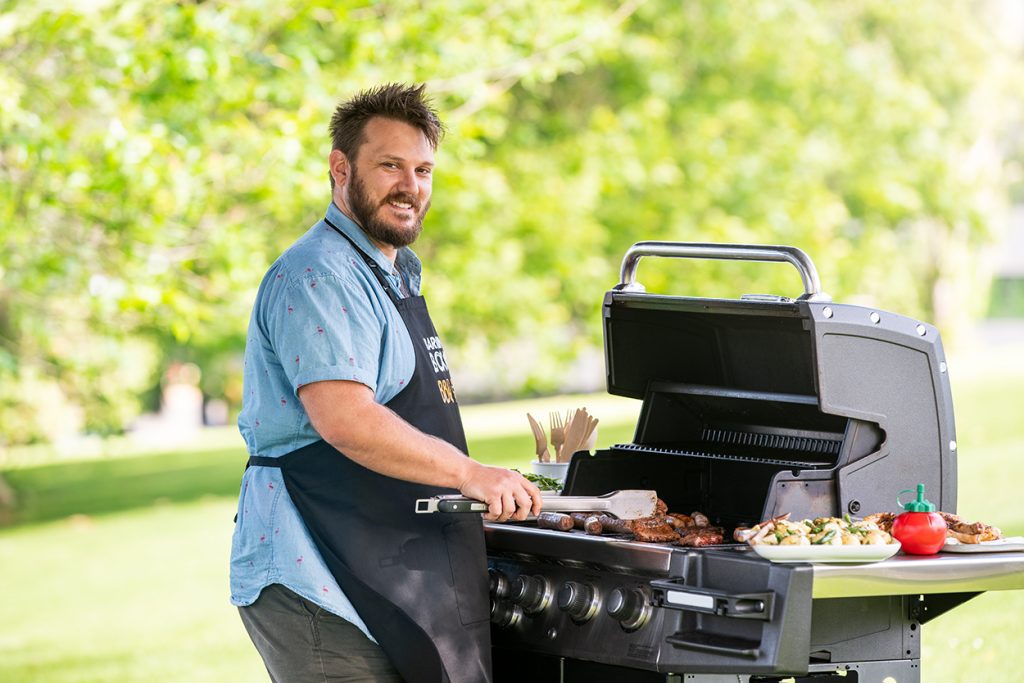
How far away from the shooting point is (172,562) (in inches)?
560

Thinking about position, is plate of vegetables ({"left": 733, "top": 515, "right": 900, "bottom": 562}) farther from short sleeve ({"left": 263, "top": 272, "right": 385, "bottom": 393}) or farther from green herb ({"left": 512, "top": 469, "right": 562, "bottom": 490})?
green herb ({"left": 512, "top": 469, "right": 562, "bottom": 490})

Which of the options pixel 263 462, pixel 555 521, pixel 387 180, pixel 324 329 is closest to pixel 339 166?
pixel 387 180

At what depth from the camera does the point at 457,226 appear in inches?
556

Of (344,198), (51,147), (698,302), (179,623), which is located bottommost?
(179,623)

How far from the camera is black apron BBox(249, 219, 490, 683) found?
11.1 ft

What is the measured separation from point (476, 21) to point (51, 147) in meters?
3.29

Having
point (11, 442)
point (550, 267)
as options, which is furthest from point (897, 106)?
point (11, 442)

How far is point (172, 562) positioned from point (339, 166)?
11289 millimetres

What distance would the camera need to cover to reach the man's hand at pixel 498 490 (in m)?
3.25

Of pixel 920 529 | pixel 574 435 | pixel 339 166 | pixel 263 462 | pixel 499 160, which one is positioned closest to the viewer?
pixel 920 529

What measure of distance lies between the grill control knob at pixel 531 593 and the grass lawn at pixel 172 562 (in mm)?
3499

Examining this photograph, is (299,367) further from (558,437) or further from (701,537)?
(558,437)

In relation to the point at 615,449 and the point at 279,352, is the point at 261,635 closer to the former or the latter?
the point at 279,352

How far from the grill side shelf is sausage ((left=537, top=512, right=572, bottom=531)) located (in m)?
0.31
